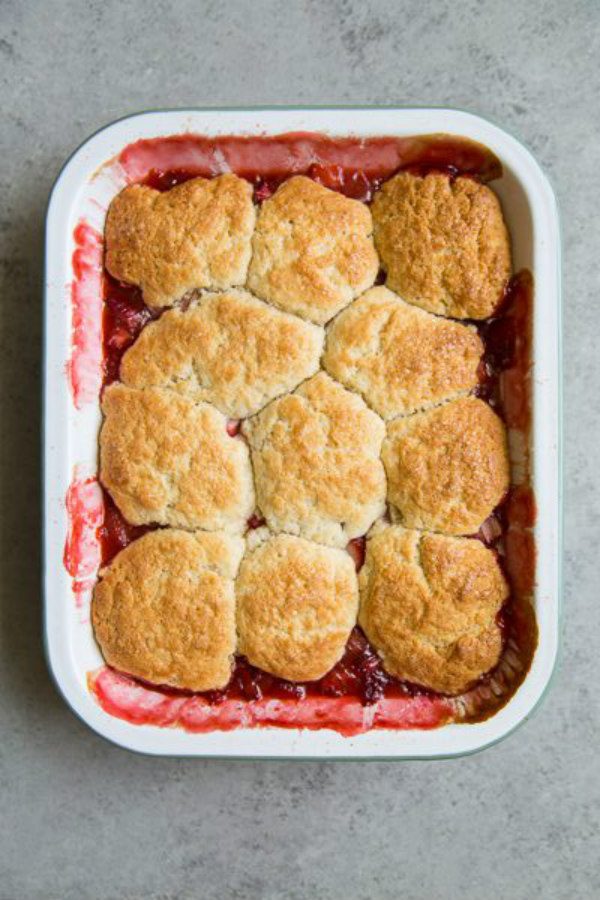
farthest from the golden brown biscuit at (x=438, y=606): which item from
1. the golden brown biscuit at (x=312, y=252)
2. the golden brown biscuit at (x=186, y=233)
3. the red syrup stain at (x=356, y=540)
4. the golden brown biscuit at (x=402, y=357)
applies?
the golden brown biscuit at (x=186, y=233)

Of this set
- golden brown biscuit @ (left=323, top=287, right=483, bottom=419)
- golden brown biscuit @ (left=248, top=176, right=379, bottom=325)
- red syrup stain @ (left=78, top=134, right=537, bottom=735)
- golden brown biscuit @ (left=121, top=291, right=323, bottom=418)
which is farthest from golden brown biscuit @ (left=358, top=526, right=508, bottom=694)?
golden brown biscuit @ (left=248, top=176, right=379, bottom=325)

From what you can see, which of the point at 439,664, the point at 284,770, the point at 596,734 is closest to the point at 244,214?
the point at 439,664

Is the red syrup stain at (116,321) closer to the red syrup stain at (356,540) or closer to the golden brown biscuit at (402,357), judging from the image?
the red syrup stain at (356,540)

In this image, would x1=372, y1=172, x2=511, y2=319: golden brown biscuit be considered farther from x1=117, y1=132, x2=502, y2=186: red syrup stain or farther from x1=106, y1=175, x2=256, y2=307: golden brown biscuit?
x1=106, y1=175, x2=256, y2=307: golden brown biscuit

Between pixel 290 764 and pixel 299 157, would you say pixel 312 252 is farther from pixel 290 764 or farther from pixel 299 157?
pixel 290 764

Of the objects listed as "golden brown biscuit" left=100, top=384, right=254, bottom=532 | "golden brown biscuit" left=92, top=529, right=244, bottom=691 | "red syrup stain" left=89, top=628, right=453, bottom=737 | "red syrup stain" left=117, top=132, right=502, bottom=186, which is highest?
"red syrup stain" left=117, top=132, right=502, bottom=186

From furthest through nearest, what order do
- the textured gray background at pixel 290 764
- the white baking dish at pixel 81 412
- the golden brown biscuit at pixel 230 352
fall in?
the textured gray background at pixel 290 764 → the golden brown biscuit at pixel 230 352 → the white baking dish at pixel 81 412
